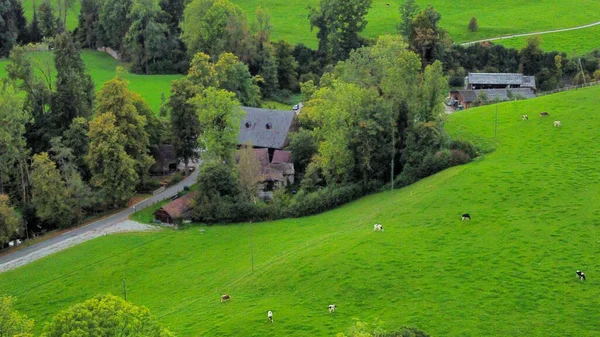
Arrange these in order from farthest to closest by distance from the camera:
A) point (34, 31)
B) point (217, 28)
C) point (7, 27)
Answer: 1. point (34, 31)
2. point (7, 27)
3. point (217, 28)

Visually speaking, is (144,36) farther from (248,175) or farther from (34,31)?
(248,175)

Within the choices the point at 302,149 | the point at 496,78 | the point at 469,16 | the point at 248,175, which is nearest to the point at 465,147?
the point at 302,149

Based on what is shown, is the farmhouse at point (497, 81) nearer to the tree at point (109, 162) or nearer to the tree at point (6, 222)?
the tree at point (109, 162)

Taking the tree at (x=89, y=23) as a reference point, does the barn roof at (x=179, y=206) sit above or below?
below

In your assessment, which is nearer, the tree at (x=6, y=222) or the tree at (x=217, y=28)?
the tree at (x=6, y=222)

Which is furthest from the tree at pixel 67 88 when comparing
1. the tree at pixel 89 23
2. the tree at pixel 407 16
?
the tree at pixel 407 16

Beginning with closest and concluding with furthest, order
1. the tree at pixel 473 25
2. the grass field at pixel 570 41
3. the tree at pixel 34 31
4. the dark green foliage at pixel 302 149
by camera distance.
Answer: the dark green foliage at pixel 302 149
the grass field at pixel 570 41
the tree at pixel 473 25
the tree at pixel 34 31

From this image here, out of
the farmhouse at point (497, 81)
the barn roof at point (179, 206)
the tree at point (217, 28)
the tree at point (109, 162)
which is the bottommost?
the barn roof at point (179, 206)
